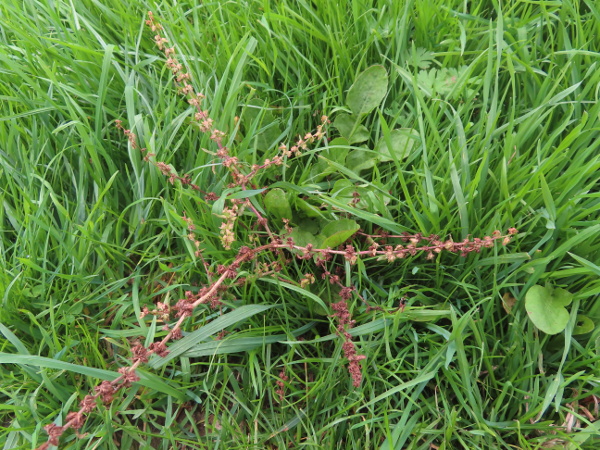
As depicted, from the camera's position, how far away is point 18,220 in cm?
181

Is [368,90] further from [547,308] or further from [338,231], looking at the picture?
[547,308]

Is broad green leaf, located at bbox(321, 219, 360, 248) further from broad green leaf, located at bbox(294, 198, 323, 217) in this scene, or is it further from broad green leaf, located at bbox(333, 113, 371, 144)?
broad green leaf, located at bbox(333, 113, 371, 144)

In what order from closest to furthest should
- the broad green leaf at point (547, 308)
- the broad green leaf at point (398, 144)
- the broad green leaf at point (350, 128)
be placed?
the broad green leaf at point (547, 308)
the broad green leaf at point (398, 144)
the broad green leaf at point (350, 128)

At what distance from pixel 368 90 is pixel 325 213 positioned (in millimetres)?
551

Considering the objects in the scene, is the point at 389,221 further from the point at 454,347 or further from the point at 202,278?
the point at 202,278

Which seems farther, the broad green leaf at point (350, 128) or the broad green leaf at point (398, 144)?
the broad green leaf at point (350, 128)

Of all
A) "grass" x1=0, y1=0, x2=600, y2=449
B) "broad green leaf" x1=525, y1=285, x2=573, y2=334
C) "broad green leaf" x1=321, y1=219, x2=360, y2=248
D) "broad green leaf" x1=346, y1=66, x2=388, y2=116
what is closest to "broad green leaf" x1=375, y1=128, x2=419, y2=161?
"grass" x1=0, y1=0, x2=600, y2=449

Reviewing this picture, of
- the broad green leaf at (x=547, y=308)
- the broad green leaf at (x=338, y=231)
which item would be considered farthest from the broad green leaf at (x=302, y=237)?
the broad green leaf at (x=547, y=308)

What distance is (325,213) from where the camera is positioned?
1.75 metres

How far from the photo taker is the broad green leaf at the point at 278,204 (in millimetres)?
1678

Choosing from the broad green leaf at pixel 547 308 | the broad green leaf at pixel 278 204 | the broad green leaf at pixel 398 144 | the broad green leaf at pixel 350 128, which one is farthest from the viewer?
the broad green leaf at pixel 350 128

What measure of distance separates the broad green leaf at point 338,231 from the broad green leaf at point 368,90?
0.50 metres

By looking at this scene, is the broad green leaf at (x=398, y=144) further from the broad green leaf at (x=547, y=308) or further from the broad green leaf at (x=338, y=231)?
the broad green leaf at (x=547, y=308)

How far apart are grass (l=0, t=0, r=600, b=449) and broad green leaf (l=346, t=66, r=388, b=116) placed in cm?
6
